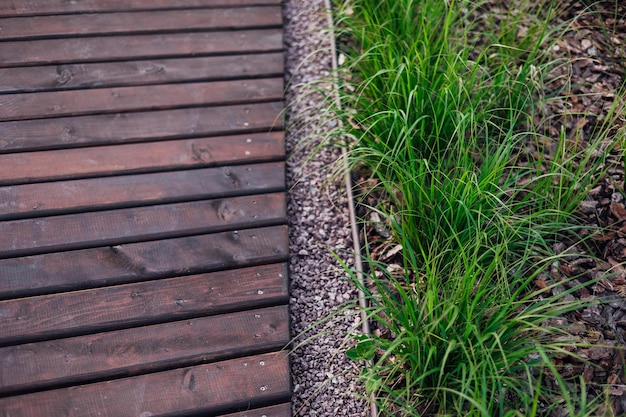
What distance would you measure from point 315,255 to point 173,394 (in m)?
0.65

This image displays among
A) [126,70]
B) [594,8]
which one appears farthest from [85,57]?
[594,8]

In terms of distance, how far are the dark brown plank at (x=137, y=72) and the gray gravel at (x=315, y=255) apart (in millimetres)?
158

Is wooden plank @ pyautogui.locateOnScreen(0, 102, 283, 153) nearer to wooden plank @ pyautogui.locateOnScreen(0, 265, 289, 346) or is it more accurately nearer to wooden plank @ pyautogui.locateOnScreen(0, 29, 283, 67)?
wooden plank @ pyautogui.locateOnScreen(0, 29, 283, 67)

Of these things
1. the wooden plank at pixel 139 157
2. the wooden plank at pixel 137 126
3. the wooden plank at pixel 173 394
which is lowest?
the wooden plank at pixel 173 394

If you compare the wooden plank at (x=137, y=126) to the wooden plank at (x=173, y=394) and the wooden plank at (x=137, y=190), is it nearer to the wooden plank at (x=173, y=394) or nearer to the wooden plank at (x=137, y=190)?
the wooden plank at (x=137, y=190)

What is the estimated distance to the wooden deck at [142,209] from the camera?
172cm

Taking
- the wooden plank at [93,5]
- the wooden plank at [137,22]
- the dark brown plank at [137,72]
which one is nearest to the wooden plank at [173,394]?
the dark brown plank at [137,72]

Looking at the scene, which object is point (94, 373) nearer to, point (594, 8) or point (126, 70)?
point (126, 70)

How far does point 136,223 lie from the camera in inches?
80.1

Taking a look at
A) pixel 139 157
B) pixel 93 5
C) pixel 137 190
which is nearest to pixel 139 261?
pixel 137 190

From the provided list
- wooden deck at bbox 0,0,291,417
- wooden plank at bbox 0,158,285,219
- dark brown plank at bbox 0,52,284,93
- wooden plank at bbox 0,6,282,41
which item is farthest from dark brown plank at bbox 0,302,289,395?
wooden plank at bbox 0,6,282,41

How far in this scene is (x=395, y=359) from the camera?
1.71m

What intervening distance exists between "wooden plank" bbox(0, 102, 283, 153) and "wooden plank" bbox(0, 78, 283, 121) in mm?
30

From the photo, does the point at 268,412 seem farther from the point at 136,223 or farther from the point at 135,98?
the point at 135,98
